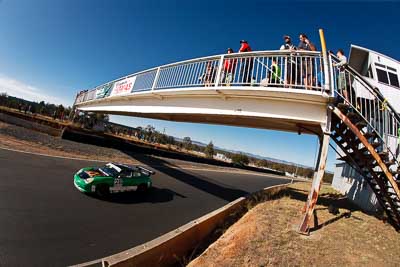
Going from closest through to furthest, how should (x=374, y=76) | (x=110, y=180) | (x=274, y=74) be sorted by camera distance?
(x=274, y=74) < (x=110, y=180) < (x=374, y=76)

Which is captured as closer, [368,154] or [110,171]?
[368,154]

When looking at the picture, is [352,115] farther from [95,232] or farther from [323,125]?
[95,232]

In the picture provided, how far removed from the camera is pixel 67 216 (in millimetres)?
6703

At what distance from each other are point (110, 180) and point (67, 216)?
271 centimetres

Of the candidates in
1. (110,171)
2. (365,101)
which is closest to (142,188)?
(110,171)

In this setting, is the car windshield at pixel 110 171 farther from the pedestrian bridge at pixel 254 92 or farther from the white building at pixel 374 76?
the white building at pixel 374 76

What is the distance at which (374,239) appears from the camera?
6422 mm

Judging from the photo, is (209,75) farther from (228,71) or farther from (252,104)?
(252,104)

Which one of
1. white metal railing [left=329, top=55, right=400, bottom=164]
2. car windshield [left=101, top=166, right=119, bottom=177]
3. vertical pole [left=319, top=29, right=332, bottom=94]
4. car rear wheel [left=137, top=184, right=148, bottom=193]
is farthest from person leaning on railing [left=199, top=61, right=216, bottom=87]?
car rear wheel [left=137, top=184, right=148, bottom=193]

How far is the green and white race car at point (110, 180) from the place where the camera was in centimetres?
897

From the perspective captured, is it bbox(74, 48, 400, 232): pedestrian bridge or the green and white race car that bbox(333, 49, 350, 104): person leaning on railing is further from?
the green and white race car

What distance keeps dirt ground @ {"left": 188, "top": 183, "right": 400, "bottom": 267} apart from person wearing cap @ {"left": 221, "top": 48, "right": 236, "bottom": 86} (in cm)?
490

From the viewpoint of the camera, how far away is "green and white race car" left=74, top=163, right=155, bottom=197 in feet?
29.4

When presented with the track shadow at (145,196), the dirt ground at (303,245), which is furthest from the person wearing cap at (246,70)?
the track shadow at (145,196)
